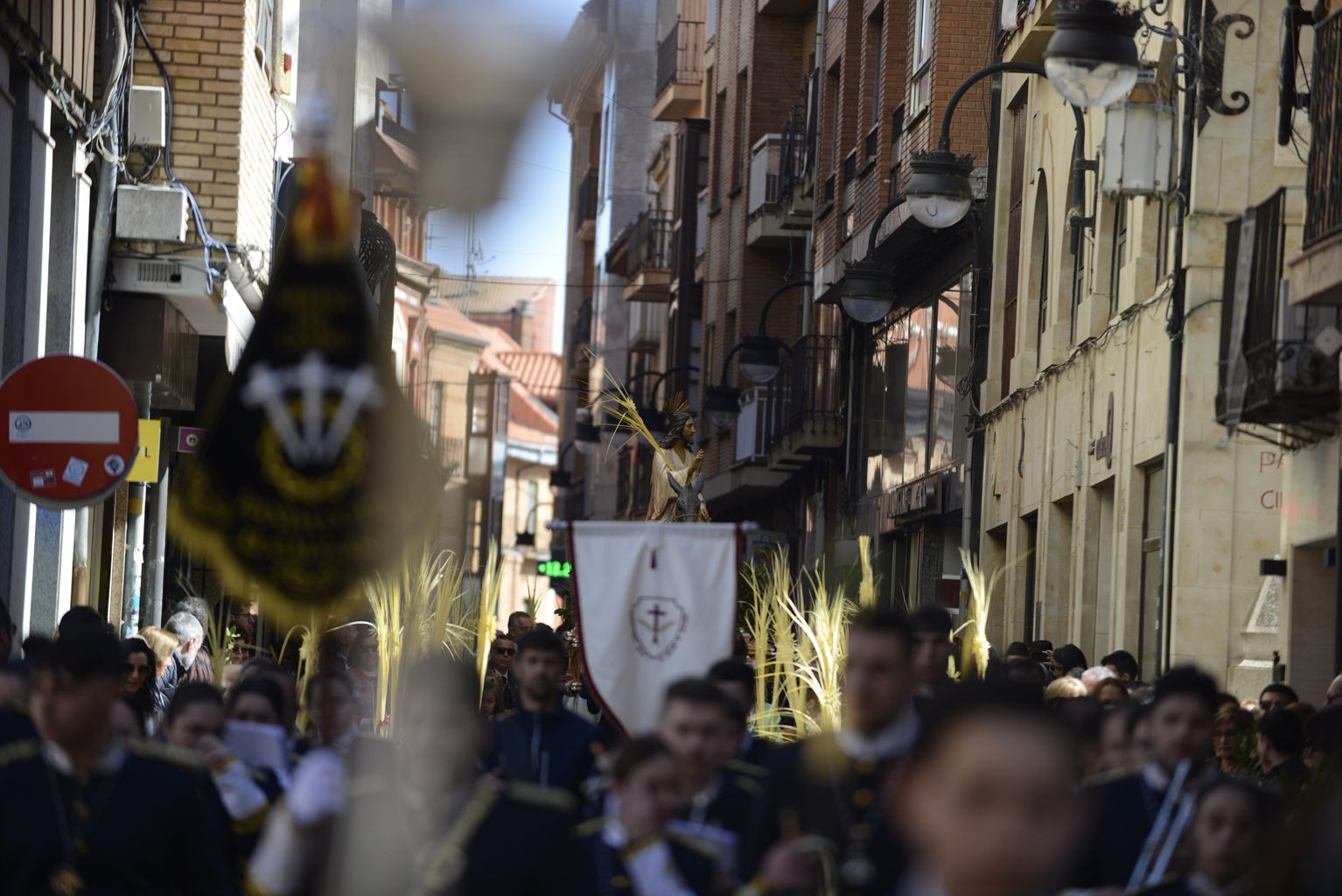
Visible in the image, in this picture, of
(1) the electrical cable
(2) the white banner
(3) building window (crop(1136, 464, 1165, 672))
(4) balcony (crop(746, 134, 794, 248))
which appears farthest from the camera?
(4) balcony (crop(746, 134, 794, 248))

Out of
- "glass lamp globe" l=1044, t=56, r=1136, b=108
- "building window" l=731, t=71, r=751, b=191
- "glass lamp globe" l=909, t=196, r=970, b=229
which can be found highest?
"building window" l=731, t=71, r=751, b=191

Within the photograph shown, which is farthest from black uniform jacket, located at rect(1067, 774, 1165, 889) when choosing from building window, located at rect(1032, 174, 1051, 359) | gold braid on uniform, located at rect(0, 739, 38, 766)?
building window, located at rect(1032, 174, 1051, 359)

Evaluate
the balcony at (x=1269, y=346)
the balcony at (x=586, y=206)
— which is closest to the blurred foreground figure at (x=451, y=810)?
the balcony at (x=1269, y=346)

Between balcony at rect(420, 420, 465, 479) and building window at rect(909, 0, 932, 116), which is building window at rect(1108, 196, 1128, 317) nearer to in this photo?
building window at rect(909, 0, 932, 116)

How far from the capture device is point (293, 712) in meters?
9.09

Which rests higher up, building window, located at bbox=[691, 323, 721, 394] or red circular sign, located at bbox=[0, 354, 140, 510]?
building window, located at bbox=[691, 323, 721, 394]

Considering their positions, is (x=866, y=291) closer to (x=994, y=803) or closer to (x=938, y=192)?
(x=938, y=192)

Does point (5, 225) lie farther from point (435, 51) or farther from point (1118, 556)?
point (435, 51)

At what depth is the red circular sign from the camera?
11.6 metres

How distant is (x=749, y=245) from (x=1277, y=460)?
81.1ft

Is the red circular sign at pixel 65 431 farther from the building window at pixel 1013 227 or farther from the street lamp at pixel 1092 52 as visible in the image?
the building window at pixel 1013 227

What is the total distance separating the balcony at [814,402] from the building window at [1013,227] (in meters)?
8.23

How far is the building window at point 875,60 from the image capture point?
32.8 metres

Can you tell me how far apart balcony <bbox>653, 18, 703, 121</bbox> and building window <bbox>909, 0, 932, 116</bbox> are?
20.2m
